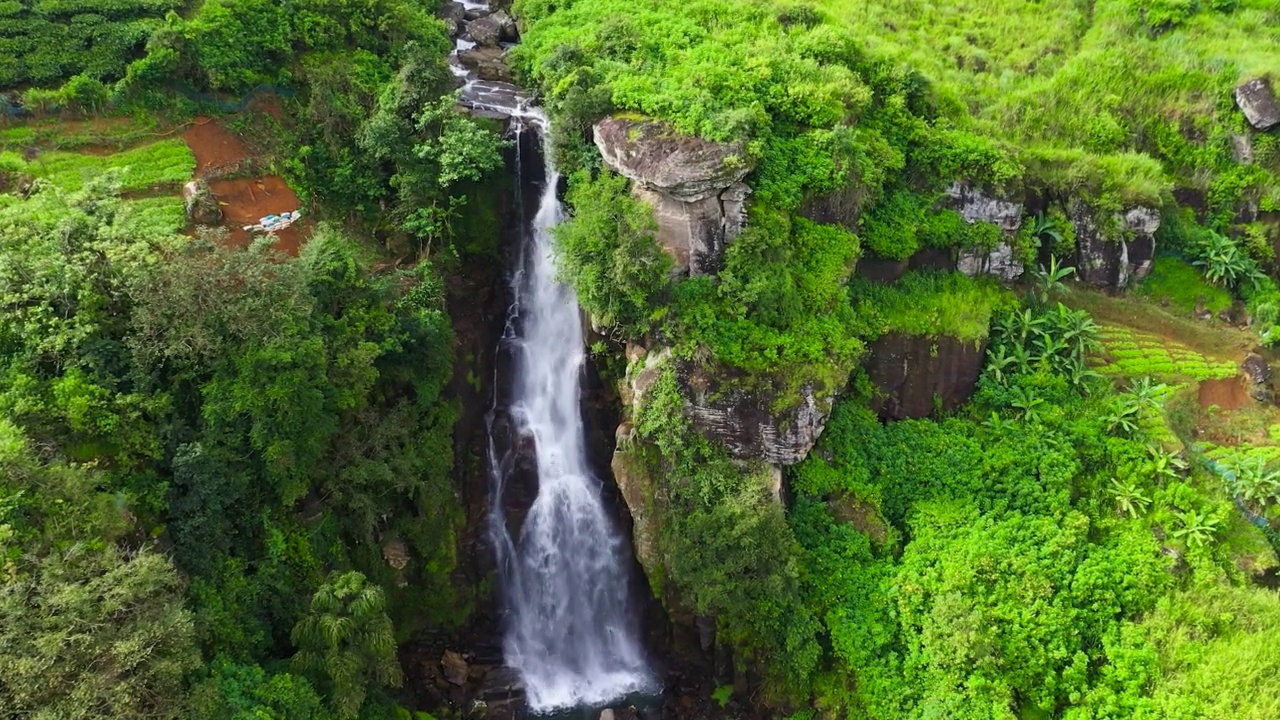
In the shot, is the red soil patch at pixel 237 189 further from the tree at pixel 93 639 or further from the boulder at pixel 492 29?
the tree at pixel 93 639

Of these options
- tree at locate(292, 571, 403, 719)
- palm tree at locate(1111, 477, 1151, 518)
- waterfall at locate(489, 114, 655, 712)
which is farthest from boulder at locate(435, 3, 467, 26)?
palm tree at locate(1111, 477, 1151, 518)

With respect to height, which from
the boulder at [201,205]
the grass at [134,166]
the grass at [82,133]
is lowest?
the boulder at [201,205]

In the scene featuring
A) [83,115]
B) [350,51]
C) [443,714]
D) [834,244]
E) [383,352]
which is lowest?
[443,714]

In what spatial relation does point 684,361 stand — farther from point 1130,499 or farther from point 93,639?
point 93,639

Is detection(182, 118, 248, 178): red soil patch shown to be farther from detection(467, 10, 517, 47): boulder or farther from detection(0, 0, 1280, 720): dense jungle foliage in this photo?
detection(467, 10, 517, 47): boulder

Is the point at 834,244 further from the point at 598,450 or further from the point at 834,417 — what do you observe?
the point at 598,450

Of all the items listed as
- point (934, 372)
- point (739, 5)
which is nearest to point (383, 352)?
point (934, 372)

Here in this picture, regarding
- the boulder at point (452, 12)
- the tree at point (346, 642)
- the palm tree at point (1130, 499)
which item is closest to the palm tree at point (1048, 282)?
the palm tree at point (1130, 499)
